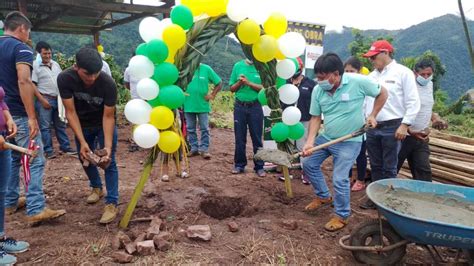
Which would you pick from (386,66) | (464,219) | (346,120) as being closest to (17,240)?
(346,120)

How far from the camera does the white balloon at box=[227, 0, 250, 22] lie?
329 cm

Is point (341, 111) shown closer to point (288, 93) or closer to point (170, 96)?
point (288, 93)

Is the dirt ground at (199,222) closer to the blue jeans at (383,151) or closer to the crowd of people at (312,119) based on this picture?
the crowd of people at (312,119)

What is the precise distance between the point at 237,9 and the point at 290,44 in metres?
0.69

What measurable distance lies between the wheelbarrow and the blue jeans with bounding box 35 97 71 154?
4.79 metres

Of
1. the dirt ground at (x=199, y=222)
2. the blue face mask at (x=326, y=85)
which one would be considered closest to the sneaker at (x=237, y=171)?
the dirt ground at (x=199, y=222)

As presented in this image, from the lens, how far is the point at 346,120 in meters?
3.51

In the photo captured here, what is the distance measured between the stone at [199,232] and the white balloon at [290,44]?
2.00 metres

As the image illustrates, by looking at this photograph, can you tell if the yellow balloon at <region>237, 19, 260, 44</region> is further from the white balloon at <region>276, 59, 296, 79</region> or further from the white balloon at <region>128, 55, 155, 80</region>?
the white balloon at <region>128, 55, 155, 80</region>

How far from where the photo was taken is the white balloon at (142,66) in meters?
3.01

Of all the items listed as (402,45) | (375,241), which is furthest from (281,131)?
(402,45)

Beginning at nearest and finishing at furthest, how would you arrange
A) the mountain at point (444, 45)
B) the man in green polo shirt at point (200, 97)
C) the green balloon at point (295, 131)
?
the green balloon at point (295, 131) < the man in green polo shirt at point (200, 97) < the mountain at point (444, 45)

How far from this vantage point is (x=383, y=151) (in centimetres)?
395

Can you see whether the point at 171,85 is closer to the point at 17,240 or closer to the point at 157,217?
Answer: the point at 157,217
